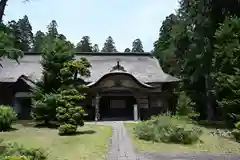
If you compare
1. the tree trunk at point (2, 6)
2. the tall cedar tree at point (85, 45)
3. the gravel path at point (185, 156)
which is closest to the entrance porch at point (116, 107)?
the gravel path at point (185, 156)

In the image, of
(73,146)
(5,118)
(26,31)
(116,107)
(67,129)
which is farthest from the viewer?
(26,31)

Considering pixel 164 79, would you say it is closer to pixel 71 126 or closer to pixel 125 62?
pixel 125 62

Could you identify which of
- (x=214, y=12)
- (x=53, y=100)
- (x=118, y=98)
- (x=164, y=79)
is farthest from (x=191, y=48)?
(x=53, y=100)

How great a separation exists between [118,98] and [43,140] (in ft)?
56.6

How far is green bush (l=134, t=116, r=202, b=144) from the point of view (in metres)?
16.1

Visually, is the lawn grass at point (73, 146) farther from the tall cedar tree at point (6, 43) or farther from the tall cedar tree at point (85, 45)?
the tall cedar tree at point (85, 45)

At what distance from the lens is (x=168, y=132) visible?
1628 cm

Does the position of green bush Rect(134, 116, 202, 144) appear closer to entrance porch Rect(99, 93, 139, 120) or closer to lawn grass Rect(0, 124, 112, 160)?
lawn grass Rect(0, 124, 112, 160)

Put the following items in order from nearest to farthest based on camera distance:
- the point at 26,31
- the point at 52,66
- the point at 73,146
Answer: the point at 73,146 < the point at 52,66 < the point at 26,31

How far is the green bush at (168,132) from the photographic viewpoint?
1611 cm

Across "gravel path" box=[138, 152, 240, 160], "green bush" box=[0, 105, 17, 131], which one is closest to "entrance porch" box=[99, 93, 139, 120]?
"green bush" box=[0, 105, 17, 131]

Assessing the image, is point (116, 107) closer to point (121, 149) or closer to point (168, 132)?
point (168, 132)

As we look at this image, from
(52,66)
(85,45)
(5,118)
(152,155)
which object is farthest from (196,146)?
(85,45)

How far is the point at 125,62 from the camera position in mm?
39844
